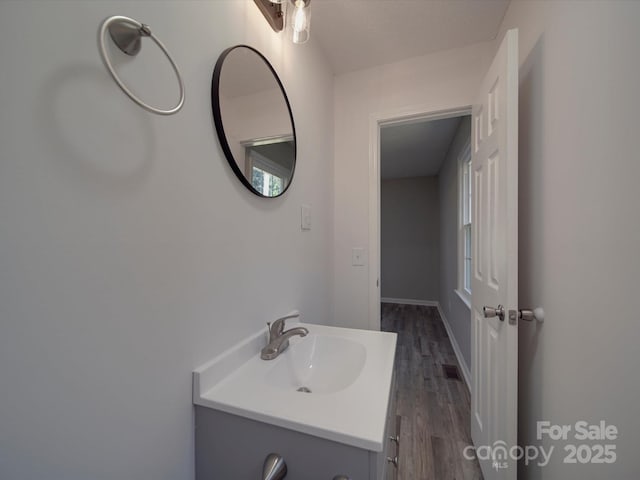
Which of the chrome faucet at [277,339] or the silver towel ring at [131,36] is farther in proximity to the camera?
the chrome faucet at [277,339]

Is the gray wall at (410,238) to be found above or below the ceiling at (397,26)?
below

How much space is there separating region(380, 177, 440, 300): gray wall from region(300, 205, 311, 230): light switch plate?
368cm

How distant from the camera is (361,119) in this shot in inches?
71.8

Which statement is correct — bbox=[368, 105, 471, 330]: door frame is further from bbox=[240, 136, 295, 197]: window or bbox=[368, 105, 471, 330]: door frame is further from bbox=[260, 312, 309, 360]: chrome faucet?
bbox=[260, 312, 309, 360]: chrome faucet

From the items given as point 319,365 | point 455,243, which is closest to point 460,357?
point 455,243

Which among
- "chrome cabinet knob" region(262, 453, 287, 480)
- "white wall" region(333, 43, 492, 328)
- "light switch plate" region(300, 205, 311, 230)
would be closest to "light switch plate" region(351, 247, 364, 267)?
"white wall" region(333, 43, 492, 328)

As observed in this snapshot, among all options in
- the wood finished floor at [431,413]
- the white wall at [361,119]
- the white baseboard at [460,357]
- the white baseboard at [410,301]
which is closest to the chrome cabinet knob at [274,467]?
the wood finished floor at [431,413]

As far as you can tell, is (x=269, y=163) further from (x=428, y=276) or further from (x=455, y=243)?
(x=428, y=276)

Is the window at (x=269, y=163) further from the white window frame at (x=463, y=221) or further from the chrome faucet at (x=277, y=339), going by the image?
the white window frame at (x=463, y=221)

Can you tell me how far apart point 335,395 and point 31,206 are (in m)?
0.78

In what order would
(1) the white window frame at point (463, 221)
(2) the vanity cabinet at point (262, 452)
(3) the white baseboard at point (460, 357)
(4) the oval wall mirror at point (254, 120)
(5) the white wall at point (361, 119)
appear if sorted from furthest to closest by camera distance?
(1) the white window frame at point (463, 221), (3) the white baseboard at point (460, 357), (5) the white wall at point (361, 119), (4) the oval wall mirror at point (254, 120), (2) the vanity cabinet at point (262, 452)

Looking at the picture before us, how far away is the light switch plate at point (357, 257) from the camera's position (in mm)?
1812

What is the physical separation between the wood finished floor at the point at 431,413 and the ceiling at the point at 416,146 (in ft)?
7.49

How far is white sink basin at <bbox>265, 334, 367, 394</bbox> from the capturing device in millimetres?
933
